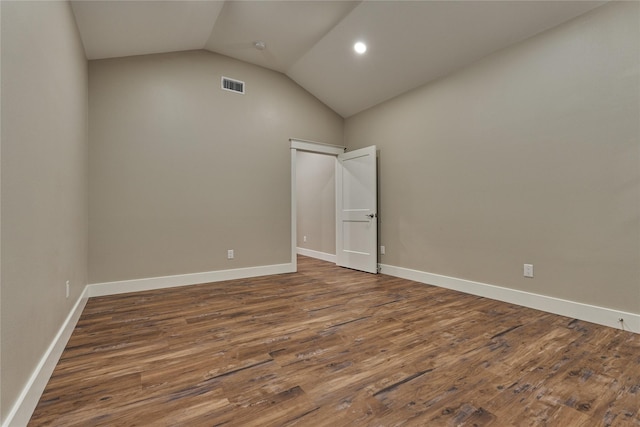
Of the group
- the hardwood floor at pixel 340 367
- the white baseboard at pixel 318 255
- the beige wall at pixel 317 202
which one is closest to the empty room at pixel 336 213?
the hardwood floor at pixel 340 367

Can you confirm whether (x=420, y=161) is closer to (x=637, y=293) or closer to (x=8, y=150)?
(x=637, y=293)

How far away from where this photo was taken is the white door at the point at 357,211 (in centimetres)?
450

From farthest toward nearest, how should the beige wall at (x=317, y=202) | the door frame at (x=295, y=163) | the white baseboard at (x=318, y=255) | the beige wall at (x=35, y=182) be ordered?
the beige wall at (x=317, y=202), the white baseboard at (x=318, y=255), the door frame at (x=295, y=163), the beige wall at (x=35, y=182)

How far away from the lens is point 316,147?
16.2 ft

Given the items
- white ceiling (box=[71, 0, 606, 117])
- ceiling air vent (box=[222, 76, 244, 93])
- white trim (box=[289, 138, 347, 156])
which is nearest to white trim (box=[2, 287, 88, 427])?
white ceiling (box=[71, 0, 606, 117])

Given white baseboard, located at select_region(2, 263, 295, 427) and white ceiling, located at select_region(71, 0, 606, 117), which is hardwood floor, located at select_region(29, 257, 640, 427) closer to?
white baseboard, located at select_region(2, 263, 295, 427)

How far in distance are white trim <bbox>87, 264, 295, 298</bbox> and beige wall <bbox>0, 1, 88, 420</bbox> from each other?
85 centimetres

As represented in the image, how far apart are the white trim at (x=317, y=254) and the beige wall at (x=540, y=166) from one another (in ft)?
6.02

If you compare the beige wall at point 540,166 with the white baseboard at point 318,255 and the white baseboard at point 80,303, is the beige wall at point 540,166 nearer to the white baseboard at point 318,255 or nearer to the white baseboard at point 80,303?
the white baseboard at point 318,255

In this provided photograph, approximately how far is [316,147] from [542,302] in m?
3.62

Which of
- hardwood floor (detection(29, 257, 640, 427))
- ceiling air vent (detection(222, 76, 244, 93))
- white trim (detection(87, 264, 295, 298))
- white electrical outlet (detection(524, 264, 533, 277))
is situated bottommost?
hardwood floor (detection(29, 257, 640, 427))

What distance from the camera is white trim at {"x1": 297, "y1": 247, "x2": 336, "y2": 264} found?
565cm

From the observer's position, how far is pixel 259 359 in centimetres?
186

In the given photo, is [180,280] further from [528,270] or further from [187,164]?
[528,270]
